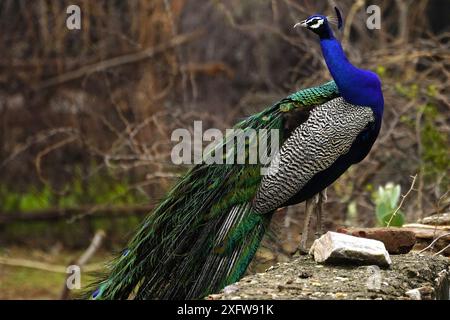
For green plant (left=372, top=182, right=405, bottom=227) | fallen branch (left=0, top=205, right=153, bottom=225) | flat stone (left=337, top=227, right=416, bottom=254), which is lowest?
fallen branch (left=0, top=205, right=153, bottom=225)

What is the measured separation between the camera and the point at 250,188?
476 centimetres

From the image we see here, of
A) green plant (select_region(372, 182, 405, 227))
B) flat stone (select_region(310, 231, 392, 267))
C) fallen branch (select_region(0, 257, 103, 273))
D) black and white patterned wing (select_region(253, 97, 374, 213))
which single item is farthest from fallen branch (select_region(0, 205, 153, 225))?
flat stone (select_region(310, 231, 392, 267))

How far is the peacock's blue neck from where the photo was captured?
4758 millimetres

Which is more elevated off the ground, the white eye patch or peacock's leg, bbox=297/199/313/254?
the white eye patch

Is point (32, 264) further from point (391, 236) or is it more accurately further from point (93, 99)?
point (391, 236)

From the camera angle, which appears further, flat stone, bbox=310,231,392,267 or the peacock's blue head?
the peacock's blue head

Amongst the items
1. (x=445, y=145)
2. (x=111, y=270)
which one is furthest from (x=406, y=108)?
(x=111, y=270)

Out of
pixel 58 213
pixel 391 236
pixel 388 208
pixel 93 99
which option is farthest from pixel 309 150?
pixel 58 213

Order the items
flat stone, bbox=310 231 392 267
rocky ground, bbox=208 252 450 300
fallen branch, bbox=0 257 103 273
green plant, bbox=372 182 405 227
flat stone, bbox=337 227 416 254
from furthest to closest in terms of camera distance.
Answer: fallen branch, bbox=0 257 103 273
green plant, bbox=372 182 405 227
flat stone, bbox=337 227 416 254
flat stone, bbox=310 231 392 267
rocky ground, bbox=208 252 450 300

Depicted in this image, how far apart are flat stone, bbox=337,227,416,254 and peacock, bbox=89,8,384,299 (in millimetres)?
439

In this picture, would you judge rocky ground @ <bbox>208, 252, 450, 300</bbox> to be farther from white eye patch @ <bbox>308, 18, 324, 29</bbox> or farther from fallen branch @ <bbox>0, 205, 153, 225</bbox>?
fallen branch @ <bbox>0, 205, 153, 225</bbox>

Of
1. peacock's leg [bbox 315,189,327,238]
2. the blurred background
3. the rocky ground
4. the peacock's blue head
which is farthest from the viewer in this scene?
the blurred background

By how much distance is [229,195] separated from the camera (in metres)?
4.73
